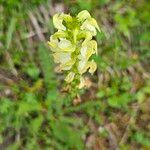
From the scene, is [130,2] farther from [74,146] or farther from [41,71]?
[74,146]

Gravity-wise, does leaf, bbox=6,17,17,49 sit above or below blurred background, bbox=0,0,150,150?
above

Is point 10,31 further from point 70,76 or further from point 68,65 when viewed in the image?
point 68,65

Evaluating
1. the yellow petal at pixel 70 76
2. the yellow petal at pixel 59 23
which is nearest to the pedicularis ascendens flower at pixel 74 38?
the yellow petal at pixel 59 23

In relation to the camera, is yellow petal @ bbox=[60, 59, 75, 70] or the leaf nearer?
yellow petal @ bbox=[60, 59, 75, 70]

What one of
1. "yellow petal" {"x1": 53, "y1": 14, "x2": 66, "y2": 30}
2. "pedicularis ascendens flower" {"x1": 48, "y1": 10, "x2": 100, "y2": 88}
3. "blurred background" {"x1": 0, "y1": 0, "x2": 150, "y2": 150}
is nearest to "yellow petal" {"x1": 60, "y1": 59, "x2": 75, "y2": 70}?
"pedicularis ascendens flower" {"x1": 48, "y1": 10, "x2": 100, "y2": 88}

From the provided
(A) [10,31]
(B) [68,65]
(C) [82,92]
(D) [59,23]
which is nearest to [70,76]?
(B) [68,65]

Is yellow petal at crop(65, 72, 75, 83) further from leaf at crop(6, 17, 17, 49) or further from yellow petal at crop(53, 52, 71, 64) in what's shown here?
leaf at crop(6, 17, 17, 49)

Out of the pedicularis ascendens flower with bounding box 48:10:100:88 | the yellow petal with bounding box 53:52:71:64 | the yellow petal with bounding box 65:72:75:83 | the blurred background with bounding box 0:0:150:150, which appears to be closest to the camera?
the pedicularis ascendens flower with bounding box 48:10:100:88

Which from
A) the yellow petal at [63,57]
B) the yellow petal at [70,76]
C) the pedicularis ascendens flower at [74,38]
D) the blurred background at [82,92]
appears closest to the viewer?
the pedicularis ascendens flower at [74,38]

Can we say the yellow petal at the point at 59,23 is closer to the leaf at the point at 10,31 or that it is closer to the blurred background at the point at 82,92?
the blurred background at the point at 82,92
